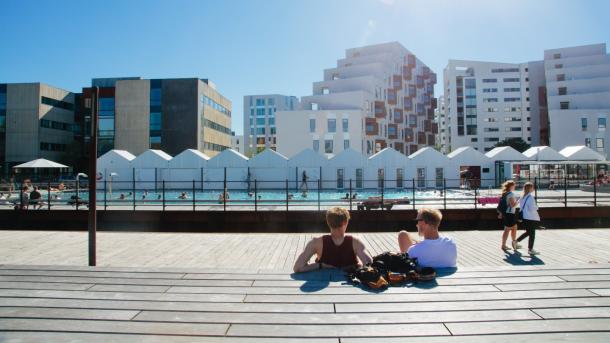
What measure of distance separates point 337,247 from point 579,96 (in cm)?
7671

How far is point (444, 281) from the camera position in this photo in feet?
12.6

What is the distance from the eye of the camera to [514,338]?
2.58m

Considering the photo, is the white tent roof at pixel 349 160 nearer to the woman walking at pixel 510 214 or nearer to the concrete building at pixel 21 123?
the woman walking at pixel 510 214

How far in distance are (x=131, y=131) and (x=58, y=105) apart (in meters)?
12.6

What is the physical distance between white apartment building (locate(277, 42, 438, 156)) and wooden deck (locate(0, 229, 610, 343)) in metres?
50.4

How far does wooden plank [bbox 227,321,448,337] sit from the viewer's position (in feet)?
8.79

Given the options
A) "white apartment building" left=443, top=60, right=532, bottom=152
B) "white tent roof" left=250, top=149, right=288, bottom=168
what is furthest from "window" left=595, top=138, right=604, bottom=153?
"white tent roof" left=250, top=149, right=288, bottom=168

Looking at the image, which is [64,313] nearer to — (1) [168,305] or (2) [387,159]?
(1) [168,305]

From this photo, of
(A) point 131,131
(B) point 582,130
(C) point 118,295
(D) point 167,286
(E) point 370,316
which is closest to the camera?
(E) point 370,316

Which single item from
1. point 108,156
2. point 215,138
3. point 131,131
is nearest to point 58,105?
point 131,131

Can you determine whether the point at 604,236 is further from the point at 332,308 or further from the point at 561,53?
the point at 561,53

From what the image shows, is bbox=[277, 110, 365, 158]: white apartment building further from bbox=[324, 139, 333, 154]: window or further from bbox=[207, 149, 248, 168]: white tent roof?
bbox=[207, 149, 248, 168]: white tent roof

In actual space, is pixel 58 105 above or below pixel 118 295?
above

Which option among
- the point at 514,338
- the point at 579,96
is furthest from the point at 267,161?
the point at 579,96
